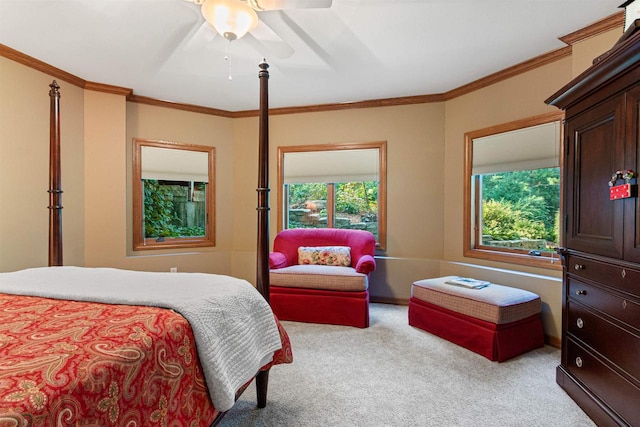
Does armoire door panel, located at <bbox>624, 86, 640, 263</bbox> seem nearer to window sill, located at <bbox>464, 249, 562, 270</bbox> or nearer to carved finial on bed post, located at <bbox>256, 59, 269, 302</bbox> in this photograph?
window sill, located at <bbox>464, 249, 562, 270</bbox>

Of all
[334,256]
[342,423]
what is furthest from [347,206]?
[342,423]

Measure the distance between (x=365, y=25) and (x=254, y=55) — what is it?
1.06 meters

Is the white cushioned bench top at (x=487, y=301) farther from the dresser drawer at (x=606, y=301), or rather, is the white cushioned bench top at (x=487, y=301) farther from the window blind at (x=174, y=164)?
the window blind at (x=174, y=164)

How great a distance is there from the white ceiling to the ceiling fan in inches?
12.3

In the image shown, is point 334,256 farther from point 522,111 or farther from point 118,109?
point 118,109

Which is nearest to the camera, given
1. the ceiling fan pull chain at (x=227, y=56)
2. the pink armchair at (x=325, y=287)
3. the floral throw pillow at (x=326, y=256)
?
the ceiling fan pull chain at (x=227, y=56)

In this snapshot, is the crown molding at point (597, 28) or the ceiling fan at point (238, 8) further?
the crown molding at point (597, 28)

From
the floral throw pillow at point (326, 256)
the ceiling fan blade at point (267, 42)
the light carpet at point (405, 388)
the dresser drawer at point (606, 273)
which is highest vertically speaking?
the ceiling fan blade at point (267, 42)

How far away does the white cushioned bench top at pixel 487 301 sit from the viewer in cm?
251

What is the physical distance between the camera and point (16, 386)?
68 cm

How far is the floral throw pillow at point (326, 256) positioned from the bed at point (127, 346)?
1996mm

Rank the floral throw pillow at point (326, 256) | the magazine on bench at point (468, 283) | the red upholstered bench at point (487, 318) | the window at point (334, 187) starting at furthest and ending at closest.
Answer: the window at point (334, 187), the floral throw pillow at point (326, 256), the magazine on bench at point (468, 283), the red upholstered bench at point (487, 318)

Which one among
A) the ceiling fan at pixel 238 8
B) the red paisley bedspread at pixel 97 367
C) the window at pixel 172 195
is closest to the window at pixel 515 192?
the ceiling fan at pixel 238 8

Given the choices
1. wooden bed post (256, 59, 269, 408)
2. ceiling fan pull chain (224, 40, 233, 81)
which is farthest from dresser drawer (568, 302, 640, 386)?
ceiling fan pull chain (224, 40, 233, 81)
